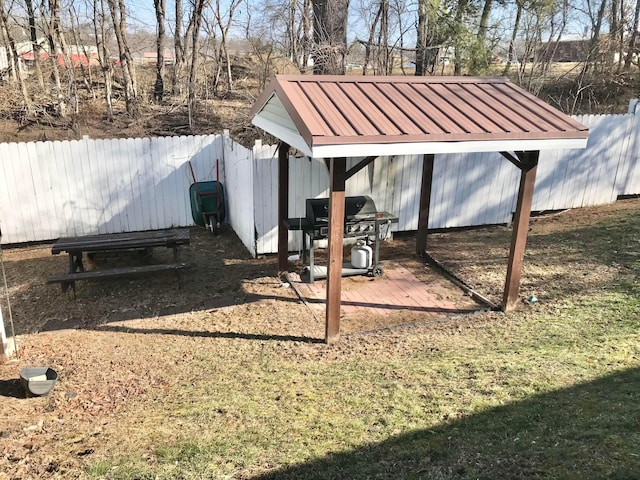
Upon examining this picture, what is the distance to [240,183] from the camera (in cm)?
797

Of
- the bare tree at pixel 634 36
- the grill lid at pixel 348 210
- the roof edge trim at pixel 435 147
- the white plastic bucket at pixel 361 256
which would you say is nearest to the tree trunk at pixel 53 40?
the grill lid at pixel 348 210

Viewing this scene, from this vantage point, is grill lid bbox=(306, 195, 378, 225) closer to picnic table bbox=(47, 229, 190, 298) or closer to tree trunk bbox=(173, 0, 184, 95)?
picnic table bbox=(47, 229, 190, 298)

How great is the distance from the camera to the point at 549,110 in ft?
17.7

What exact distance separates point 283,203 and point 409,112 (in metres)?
2.59

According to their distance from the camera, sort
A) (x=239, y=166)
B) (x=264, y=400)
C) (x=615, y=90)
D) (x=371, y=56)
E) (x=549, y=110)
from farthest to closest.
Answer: (x=615, y=90)
(x=371, y=56)
(x=239, y=166)
(x=549, y=110)
(x=264, y=400)

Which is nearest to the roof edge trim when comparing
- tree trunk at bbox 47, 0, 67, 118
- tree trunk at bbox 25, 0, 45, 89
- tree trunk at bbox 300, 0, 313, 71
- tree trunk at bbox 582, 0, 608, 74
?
tree trunk at bbox 300, 0, 313, 71

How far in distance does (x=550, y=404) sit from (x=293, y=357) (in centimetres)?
232

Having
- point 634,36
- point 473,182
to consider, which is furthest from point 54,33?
point 634,36

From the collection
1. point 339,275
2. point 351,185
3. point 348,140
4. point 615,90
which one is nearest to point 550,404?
point 339,275

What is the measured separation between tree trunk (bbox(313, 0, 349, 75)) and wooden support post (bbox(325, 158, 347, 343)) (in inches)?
263

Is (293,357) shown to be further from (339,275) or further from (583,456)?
(583,456)

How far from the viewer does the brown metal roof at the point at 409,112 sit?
4398 millimetres

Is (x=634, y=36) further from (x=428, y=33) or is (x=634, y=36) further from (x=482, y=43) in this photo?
(x=428, y=33)

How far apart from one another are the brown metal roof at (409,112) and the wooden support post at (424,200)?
64.3 inches
